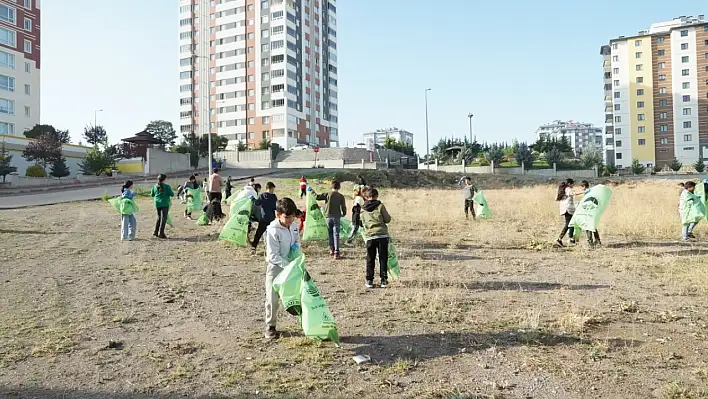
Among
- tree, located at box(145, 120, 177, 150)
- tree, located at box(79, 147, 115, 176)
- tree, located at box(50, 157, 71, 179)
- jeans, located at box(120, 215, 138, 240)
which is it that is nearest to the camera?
jeans, located at box(120, 215, 138, 240)

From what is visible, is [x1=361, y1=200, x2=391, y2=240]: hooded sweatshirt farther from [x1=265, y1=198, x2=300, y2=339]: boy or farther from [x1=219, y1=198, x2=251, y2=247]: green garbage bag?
[x1=219, y1=198, x2=251, y2=247]: green garbage bag

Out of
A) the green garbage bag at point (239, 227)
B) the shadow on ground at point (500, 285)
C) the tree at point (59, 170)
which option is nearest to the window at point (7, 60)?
the tree at point (59, 170)

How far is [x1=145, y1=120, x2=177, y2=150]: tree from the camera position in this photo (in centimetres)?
8774

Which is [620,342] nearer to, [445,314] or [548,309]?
[548,309]

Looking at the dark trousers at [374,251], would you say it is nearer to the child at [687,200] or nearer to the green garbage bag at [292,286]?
the green garbage bag at [292,286]

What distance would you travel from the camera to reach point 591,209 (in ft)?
39.3

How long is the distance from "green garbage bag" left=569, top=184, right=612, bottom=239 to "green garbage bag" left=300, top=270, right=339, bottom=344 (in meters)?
8.34

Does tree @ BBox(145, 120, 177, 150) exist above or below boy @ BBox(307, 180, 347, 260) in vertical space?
above

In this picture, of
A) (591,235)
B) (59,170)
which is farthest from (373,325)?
(59,170)

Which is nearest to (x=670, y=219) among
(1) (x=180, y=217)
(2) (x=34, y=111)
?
(1) (x=180, y=217)

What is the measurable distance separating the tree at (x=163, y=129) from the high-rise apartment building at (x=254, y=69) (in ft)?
13.3

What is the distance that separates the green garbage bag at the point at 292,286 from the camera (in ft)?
18.1

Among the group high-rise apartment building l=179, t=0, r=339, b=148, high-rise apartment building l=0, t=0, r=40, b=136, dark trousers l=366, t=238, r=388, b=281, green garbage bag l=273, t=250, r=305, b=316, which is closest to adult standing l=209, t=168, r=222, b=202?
dark trousers l=366, t=238, r=388, b=281

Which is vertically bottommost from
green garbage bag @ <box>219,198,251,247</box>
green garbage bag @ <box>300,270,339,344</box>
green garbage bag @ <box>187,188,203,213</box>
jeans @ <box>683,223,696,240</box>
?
green garbage bag @ <box>300,270,339,344</box>
